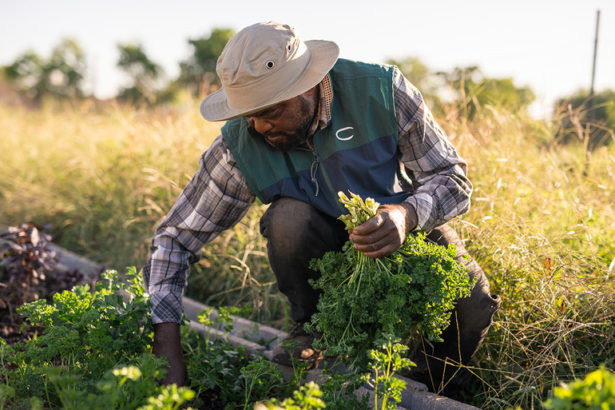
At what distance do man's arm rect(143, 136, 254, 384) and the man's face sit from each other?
0.27m

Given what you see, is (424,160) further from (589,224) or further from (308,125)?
(589,224)

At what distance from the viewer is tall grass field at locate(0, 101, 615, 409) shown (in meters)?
2.35

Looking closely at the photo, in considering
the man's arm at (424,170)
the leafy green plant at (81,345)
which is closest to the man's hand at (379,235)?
the man's arm at (424,170)

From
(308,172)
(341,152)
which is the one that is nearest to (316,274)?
(308,172)

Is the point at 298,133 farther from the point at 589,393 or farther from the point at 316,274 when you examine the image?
the point at 589,393

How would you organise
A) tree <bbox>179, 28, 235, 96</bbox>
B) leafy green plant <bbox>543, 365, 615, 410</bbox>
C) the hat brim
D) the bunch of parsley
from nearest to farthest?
leafy green plant <bbox>543, 365, 615, 410</bbox> → the bunch of parsley → the hat brim → tree <bbox>179, 28, 235, 96</bbox>

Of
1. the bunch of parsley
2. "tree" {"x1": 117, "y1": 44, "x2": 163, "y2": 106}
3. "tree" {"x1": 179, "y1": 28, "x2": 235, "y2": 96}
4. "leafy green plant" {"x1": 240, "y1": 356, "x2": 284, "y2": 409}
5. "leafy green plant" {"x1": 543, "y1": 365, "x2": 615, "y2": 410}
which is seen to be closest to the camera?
"leafy green plant" {"x1": 543, "y1": 365, "x2": 615, "y2": 410}

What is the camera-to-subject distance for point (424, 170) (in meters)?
2.51

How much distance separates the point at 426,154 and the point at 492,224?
80cm

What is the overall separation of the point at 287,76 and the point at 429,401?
147 centimetres

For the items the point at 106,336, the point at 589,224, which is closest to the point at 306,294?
the point at 106,336

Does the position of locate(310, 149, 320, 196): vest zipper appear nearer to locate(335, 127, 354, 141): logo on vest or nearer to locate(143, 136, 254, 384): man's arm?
locate(335, 127, 354, 141): logo on vest

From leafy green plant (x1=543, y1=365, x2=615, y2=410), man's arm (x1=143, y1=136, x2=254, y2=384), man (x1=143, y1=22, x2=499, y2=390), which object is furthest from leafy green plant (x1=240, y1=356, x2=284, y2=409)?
leafy green plant (x1=543, y1=365, x2=615, y2=410)

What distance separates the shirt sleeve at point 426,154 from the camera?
7.69 feet
